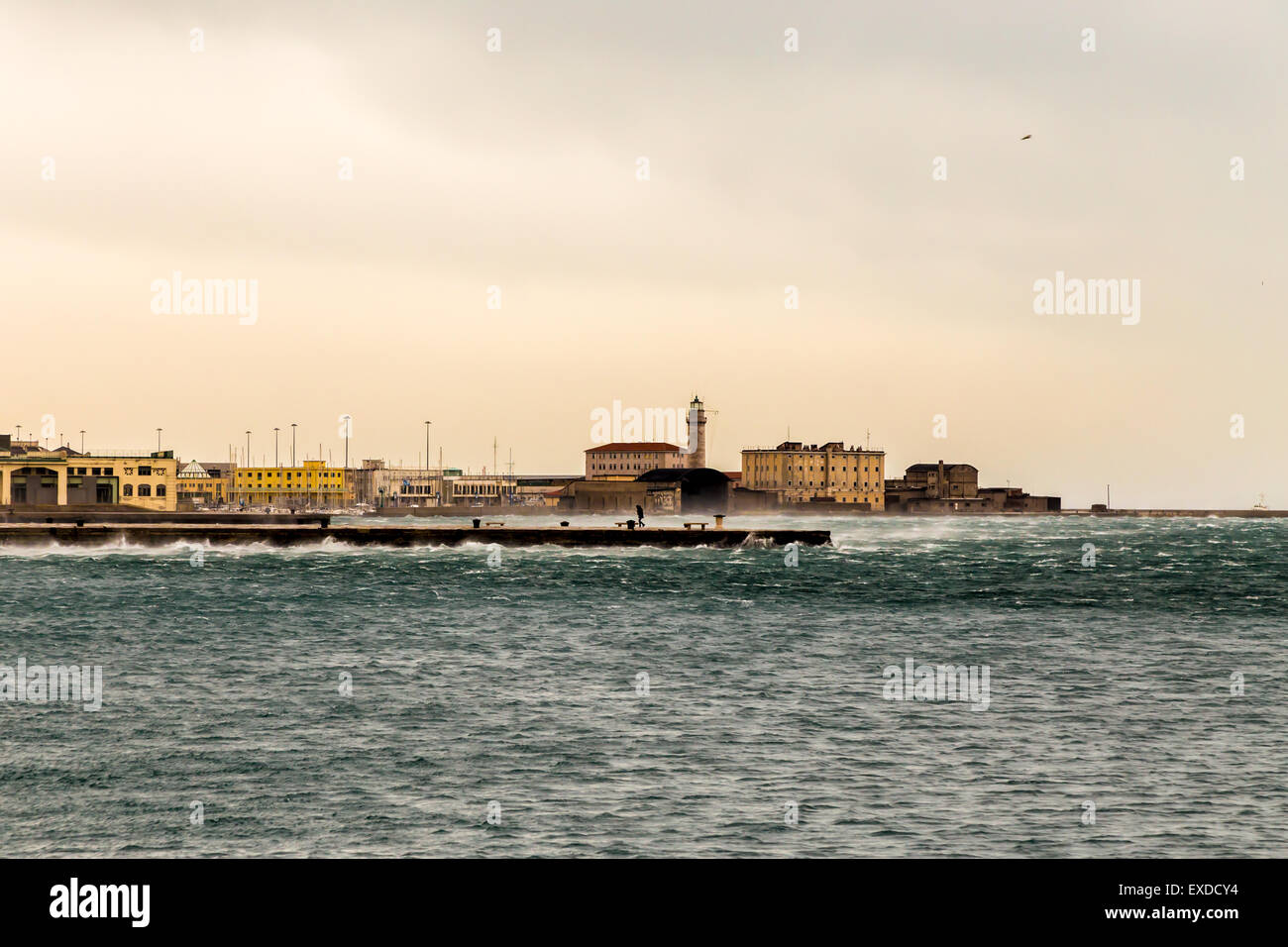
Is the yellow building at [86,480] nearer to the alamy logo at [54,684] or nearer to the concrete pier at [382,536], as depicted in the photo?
the concrete pier at [382,536]

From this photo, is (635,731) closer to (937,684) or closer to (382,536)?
(937,684)

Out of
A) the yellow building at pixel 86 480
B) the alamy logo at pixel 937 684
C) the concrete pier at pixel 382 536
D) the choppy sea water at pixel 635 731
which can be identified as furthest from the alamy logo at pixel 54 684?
the yellow building at pixel 86 480

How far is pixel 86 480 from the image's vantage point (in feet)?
513

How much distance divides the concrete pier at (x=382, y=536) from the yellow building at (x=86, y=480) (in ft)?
164

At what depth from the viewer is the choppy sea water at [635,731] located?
16.5m

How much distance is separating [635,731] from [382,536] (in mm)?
84724

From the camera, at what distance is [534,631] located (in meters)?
41.8

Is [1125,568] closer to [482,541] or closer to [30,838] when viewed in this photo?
[482,541]

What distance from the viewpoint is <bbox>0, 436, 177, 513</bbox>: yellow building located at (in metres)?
154

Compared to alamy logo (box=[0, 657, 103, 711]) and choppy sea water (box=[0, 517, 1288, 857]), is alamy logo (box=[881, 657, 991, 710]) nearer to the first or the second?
choppy sea water (box=[0, 517, 1288, 857])
